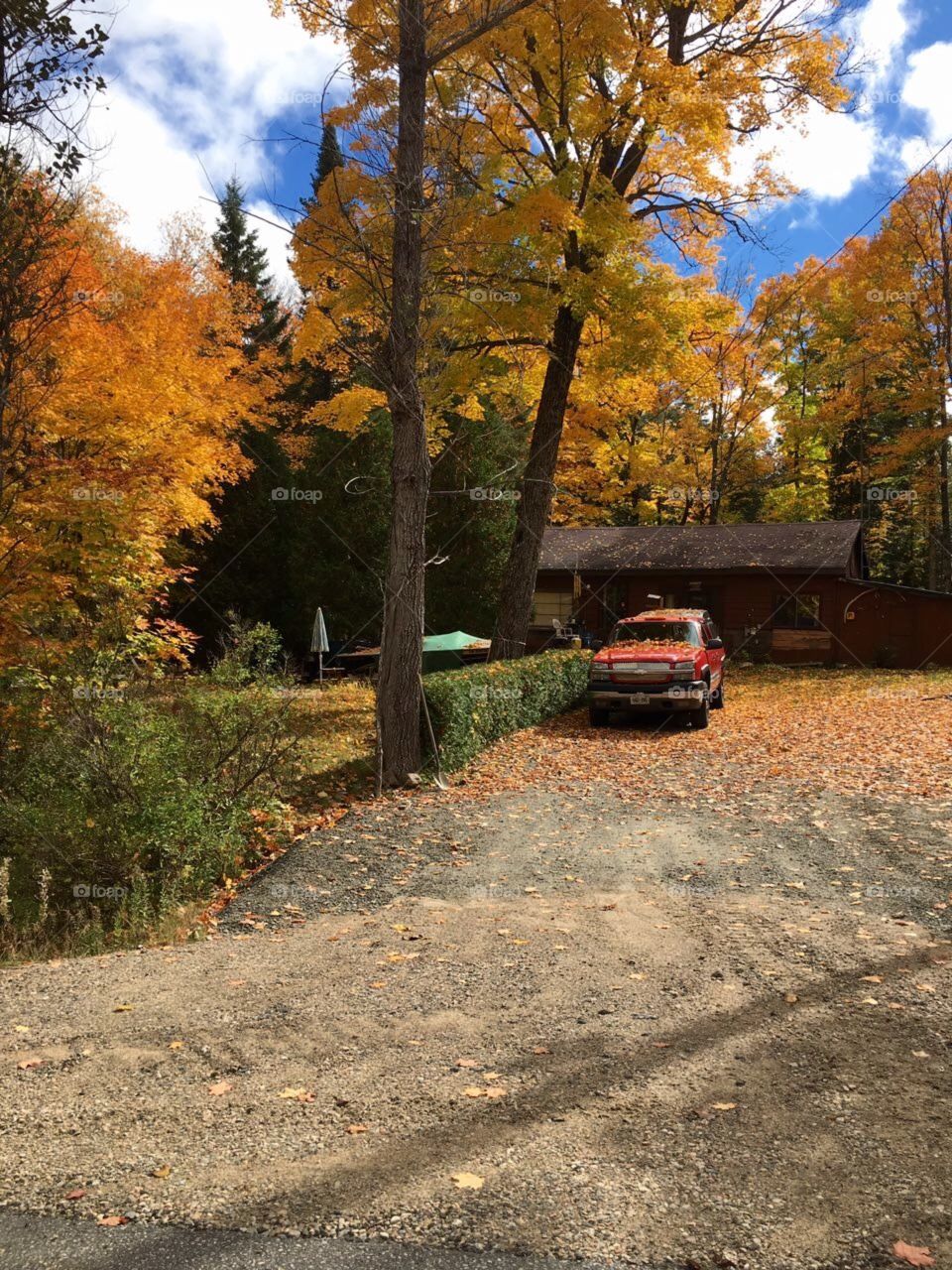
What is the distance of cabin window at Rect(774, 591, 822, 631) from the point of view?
1092 inches

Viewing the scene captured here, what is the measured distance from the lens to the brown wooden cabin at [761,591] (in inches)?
1072

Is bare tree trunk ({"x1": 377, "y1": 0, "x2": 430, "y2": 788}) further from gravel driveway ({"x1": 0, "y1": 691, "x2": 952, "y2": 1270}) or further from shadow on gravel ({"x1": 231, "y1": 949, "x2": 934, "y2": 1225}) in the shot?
shadow on gravel ({"x1": 231, "y1": 949, "x2": 934, "y2": 1225})

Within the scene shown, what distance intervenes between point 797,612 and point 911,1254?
2684 cm

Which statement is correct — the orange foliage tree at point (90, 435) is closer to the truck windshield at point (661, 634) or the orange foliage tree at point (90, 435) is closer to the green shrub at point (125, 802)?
the green shrub at point (125, 802)

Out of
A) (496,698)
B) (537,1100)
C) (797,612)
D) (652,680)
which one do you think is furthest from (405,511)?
(797,612)

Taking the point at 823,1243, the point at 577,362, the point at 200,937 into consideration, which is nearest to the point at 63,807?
the point at 200,937

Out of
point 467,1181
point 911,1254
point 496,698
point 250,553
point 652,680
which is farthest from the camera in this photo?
point 250,553

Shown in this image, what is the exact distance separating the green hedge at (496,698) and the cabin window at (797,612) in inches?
449

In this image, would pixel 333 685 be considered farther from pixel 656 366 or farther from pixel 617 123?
pixel 617 123

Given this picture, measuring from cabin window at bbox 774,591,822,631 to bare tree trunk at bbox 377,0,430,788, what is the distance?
64.1 feet

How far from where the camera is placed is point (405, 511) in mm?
11438

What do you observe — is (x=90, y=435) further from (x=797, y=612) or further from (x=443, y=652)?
(x=797, y=612)

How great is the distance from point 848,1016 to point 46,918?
665 cm

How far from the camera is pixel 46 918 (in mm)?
7984
